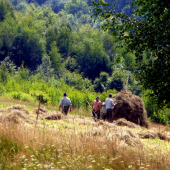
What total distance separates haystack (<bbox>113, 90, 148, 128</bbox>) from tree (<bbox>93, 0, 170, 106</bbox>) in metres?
11.7

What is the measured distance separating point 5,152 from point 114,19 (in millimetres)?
4636

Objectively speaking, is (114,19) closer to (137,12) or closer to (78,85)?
(137,12)

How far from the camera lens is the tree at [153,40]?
8164mm

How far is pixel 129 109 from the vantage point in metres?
20.7

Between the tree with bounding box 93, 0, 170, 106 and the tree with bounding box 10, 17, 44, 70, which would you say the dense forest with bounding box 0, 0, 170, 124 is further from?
the tree with bounding box 93, 0, 170, 106

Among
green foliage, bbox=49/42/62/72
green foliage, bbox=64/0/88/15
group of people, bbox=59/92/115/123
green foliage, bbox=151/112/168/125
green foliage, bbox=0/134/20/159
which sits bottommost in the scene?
green foliage, bbox=0/134/20/159

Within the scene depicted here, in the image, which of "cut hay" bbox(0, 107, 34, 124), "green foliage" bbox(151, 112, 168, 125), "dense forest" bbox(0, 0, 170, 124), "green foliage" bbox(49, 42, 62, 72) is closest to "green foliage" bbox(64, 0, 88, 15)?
"dense forest" bbox(0, 0, 170, 124)

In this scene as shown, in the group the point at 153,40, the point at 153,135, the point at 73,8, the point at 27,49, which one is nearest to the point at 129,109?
the point at 153,135

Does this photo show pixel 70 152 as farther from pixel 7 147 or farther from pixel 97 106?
pixel 97 106

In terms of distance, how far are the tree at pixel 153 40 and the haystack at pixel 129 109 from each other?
11.7m

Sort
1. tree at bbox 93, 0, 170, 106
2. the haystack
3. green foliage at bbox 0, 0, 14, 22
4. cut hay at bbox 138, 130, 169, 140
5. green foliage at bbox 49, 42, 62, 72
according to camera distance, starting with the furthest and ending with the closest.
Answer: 1. green foliage at bbox 0, 0, 14, 22
2. green foliage at bbox 49, 42, 62, 72
3. the haystack
4. cut hay at bbox 138, 130, 169, 140
5. tree at bbox 93, 0, 170, 106

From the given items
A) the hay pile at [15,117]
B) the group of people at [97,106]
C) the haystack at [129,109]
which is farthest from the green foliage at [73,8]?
the hay pile at [15,117]

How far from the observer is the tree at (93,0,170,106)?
8.16m

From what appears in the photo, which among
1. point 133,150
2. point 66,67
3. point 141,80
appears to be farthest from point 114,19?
point 66,67
